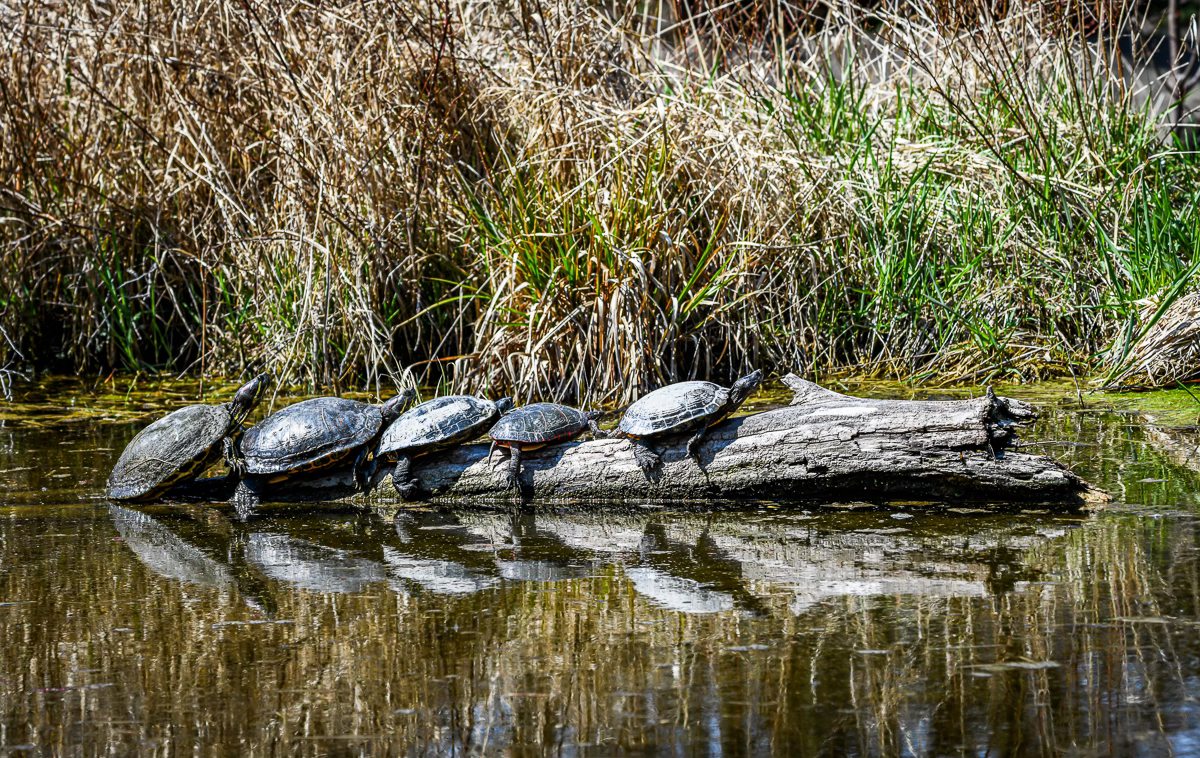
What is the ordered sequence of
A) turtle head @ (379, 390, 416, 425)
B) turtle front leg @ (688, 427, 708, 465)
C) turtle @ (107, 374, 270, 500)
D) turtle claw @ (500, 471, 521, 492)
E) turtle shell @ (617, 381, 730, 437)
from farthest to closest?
1. turtle head @ (379, 390, 416, 425)
2. turtle @ (107, 374, 270, 500)
3. turtle claw @ (500, 471, 521, 492)
4. turtle front leg @ (688, 427, 708, 465)
5. turtle shell @ (617, 381, 730, 437)

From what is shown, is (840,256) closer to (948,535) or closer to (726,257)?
(726,257)

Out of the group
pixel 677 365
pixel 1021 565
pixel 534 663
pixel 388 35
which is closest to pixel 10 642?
pixel 534 663

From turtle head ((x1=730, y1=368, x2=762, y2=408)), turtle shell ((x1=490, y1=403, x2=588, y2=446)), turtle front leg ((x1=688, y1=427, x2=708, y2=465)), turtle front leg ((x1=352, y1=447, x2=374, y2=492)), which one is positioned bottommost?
turtle front leg ((x1=352, y1=447, x2=374, y2=492))

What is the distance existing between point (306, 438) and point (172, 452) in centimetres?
57

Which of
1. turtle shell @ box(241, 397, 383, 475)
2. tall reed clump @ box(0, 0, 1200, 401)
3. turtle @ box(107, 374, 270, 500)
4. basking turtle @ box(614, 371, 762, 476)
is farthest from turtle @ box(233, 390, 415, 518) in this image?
tall reed clump @ box(0, 0, 1200, 401)

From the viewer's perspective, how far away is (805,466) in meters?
4.52

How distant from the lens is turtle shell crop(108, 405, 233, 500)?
4.88m

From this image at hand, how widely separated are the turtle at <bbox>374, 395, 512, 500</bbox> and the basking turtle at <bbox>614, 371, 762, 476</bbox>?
566 mm

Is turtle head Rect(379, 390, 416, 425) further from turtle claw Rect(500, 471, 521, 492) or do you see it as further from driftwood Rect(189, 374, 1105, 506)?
turtle claw Rect(500, 471, 521, 492)

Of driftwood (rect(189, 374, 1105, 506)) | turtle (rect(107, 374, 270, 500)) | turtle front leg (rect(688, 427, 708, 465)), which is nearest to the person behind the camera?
driftwood (rect(189, 374, 1105, 506))

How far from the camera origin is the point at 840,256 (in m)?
7.25

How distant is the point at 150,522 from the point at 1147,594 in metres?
3.51

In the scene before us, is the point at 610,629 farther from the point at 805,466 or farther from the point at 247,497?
the point at 247,497

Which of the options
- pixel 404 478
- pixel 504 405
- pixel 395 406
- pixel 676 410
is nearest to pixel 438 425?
pixel 404 478
